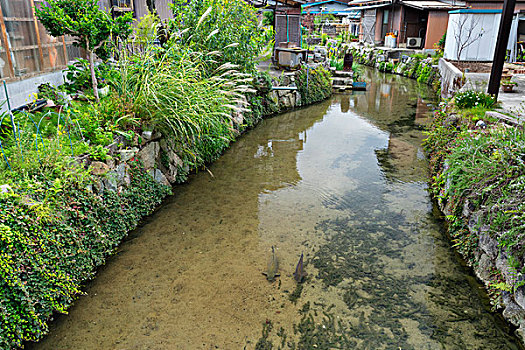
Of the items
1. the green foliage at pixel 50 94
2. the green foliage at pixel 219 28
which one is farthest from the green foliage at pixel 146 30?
the green foliage at pixel 50 94

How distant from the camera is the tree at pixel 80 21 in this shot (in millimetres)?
5016

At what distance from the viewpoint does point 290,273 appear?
4.50 meters

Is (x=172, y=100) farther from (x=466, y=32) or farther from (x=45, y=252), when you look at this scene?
(x=466, y=32)

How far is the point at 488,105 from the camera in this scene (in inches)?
301

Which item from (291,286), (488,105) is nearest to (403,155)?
(488,105)

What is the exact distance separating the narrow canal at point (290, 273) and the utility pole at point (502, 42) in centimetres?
224

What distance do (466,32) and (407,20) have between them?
895 cm

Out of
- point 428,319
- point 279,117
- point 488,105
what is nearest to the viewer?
point 428,319

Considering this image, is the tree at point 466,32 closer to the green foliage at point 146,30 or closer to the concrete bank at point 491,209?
the concrete bank at point 491,209

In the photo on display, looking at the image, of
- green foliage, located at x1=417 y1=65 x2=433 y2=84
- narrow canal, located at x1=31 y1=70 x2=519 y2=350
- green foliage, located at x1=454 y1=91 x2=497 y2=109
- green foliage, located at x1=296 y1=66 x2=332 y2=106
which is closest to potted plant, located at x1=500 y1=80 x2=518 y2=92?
green foliage, located at x1=454 y1=91 x2=497 y2=109

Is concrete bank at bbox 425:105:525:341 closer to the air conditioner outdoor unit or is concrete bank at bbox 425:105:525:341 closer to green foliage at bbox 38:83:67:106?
green foliage at bbox 38:83:67:106

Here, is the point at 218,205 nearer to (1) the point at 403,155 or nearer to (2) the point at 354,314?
(2) the point at 354,314

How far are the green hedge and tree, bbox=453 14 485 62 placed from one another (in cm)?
1337

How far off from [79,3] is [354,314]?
517 centimetres
